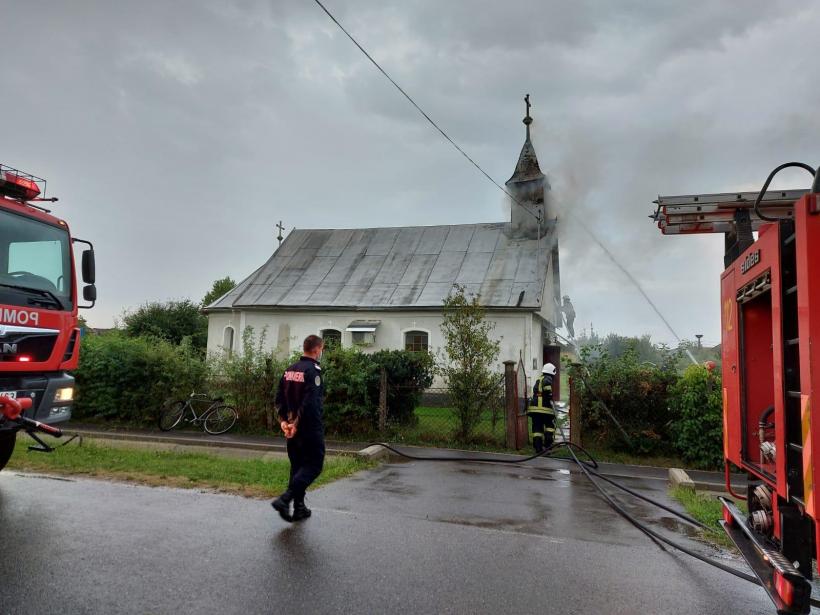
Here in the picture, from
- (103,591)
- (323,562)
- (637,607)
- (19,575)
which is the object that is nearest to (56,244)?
(19,575)

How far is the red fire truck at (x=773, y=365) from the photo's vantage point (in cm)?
269

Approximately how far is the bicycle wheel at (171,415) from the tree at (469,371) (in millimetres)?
6111

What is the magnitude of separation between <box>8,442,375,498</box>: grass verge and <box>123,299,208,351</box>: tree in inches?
927

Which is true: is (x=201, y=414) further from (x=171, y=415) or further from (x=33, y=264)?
(x=33, y=264)

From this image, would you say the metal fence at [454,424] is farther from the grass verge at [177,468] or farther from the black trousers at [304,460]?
the black trousers at [304,460]

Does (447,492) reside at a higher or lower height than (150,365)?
lower

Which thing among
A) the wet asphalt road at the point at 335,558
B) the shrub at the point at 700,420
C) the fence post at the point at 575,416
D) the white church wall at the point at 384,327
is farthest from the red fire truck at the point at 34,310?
the white church wall at the point at 384,327

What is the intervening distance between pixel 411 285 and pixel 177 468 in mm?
15460

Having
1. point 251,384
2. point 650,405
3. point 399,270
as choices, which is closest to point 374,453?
point 251,384

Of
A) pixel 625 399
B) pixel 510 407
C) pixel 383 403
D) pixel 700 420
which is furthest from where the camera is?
pixel 383 403

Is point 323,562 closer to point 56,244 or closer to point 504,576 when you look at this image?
point 504,576

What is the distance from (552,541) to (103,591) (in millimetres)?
3636

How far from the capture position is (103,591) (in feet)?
11.6

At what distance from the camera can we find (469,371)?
11.0m
